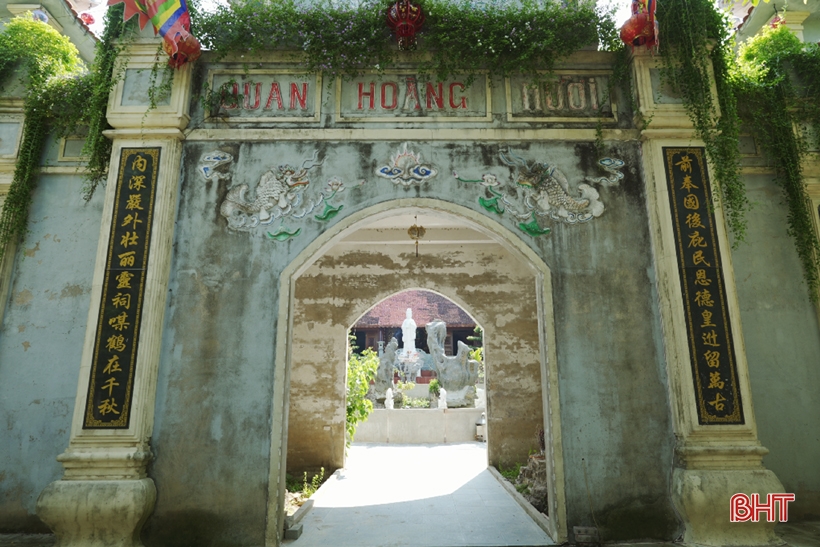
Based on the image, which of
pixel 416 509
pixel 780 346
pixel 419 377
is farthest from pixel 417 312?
pixel 780 346

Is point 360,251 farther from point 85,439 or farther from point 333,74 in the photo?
point 85,439

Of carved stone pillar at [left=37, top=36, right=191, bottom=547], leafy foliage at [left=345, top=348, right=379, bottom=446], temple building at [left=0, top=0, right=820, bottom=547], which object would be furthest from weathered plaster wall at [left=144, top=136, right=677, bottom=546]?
leafy foliage at [left=345, top=348, right=379, bottom=446]

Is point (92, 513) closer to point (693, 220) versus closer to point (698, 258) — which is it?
point (698, 258)

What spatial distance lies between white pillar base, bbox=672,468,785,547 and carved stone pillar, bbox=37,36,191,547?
3.69 metres

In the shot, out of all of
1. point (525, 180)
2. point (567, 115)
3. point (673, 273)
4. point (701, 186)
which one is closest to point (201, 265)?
point (525, 180)

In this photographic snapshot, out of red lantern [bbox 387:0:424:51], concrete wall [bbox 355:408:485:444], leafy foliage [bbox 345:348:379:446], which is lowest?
concrete wall [bbox 355:408:485:444]

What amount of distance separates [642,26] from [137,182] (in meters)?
4.22

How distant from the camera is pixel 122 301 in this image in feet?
12.8

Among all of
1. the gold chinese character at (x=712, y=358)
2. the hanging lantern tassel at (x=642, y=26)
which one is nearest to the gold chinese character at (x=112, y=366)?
the gold chinese character at (x=712, y=358)

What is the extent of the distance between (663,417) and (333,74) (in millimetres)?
3770

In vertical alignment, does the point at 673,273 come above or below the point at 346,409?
above

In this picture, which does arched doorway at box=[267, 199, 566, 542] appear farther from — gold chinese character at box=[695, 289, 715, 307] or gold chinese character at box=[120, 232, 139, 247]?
gold chinese character at box=[120, 232, 139, 247]

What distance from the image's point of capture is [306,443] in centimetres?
712

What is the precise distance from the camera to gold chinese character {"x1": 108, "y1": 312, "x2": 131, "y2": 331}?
3.85 metres
